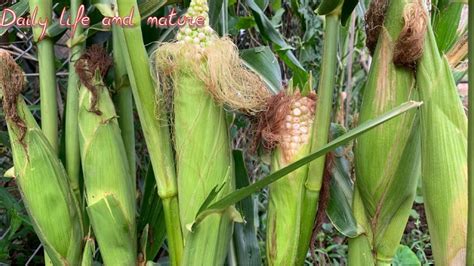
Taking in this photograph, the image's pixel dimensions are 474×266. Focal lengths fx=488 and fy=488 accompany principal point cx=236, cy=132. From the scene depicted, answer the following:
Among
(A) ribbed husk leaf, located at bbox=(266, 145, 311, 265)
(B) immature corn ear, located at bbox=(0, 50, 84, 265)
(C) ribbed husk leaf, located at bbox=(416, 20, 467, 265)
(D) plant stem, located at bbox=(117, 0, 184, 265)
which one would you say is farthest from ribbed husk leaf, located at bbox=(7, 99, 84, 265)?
(C) ribbed husk leaf, located at bbox=(416, 20, 467, 265)

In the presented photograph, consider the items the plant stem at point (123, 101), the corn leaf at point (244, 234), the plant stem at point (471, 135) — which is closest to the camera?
→ the plant stem at point (471, 135)

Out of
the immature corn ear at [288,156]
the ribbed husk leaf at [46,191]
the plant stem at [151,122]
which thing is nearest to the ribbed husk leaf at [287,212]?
the immature corn ear at [288,156]

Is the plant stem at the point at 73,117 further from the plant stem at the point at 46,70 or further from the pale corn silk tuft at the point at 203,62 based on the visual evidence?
the pale corn silk tuft at the point at 203,62

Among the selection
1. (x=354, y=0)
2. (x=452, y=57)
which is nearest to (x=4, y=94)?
(x=354, y=0)

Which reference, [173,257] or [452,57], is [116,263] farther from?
[452,57]

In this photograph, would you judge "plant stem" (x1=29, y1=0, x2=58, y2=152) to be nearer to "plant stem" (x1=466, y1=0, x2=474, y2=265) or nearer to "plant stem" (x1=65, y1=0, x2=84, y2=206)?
"plant stem" (x1=65, y1=0, x2=84, y2=206)

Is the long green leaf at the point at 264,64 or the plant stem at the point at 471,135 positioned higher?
the long green leaf at the point at 264,64
